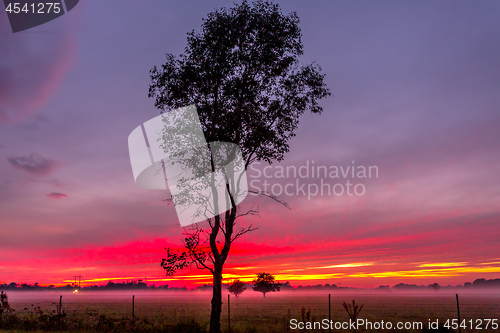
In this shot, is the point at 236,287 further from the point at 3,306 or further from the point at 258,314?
the point at 3,306

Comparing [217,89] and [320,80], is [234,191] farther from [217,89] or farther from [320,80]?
[320,80]

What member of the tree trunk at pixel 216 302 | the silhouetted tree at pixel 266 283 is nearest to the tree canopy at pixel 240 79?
the tree trunk at pixel 216 302

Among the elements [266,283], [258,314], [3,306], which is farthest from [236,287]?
[3,306]

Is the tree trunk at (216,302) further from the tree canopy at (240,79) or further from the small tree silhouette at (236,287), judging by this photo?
the small tree silhouette at (236,287)

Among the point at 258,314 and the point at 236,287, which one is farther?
the point at 236,287

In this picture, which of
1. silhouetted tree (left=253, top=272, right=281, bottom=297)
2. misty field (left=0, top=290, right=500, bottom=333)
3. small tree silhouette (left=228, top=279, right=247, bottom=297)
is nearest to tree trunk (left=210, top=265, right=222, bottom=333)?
misty field (left=0, top=290, right=500, bottom=333)

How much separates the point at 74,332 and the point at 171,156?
11270 millimetres

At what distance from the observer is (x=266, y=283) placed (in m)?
82.8

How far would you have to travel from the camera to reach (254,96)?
21922mm

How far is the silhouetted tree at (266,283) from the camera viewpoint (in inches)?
3199

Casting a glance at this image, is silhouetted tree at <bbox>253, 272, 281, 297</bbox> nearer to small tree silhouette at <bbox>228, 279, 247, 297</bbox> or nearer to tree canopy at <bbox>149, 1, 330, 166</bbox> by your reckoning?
small tree silhouette at <bbox>228, 279, 247, 297</bbox>

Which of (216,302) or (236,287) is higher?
(216,302)

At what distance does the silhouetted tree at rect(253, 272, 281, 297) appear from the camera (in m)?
81.2

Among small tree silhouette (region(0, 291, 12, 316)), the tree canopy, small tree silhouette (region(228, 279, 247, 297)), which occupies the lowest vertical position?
small tree silhouette (region(228, 279, 247, 297))
